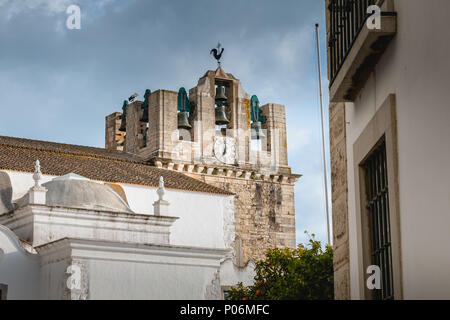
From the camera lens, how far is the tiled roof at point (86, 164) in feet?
96.2

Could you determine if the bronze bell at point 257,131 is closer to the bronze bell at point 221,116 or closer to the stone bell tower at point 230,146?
the stone bell tower at point 230,146

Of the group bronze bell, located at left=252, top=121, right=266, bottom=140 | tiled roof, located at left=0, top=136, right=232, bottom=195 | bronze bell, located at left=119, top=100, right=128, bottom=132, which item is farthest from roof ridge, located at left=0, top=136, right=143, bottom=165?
bronze bell, located at left=252, top=121, right=266, bottom=140

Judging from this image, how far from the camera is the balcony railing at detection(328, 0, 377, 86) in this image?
661 cm

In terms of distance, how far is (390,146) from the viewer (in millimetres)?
5871

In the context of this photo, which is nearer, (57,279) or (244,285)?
(57,279)

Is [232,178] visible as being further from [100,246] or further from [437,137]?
[437,137]

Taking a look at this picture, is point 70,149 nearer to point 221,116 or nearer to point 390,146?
point 221,116

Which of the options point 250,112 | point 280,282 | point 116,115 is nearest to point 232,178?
point 250,112

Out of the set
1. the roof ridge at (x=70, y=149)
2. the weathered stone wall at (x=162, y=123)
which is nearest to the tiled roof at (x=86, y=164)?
the roof ridge at (x=70, y=149)

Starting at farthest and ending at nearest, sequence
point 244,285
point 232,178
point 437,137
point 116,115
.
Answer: point 116,115, point 232,178, point 244,285, point 437,137
